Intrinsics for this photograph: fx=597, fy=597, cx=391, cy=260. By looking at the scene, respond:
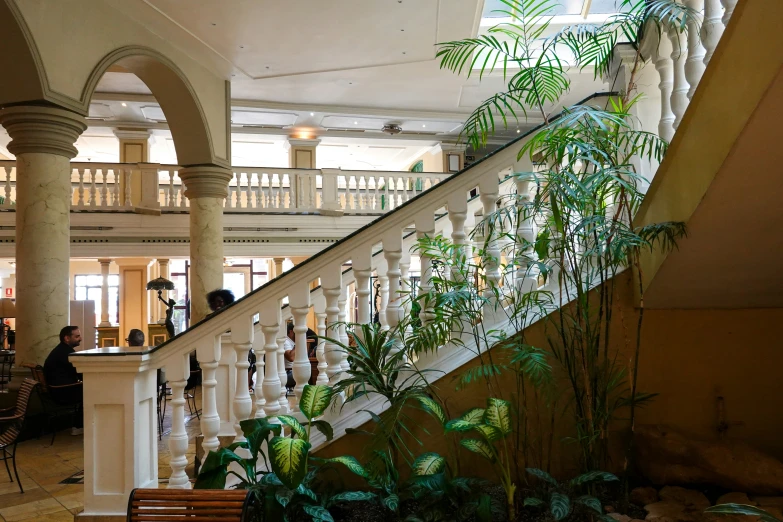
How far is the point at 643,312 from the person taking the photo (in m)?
2.81

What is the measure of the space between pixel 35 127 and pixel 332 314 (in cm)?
433

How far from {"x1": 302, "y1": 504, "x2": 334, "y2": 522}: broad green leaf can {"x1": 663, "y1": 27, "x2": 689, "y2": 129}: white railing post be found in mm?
2125

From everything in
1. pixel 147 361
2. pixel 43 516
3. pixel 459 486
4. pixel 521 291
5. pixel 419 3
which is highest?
pixel 419 3

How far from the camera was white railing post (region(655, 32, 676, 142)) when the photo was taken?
257cm

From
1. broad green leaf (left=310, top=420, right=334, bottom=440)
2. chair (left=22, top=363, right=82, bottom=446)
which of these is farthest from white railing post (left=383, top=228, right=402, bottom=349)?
chair (left=22, top=363, right=82, bottom=446)

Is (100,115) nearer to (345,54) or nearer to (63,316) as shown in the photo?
(345,54)

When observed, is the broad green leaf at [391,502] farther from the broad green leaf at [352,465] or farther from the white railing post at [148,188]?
the white railing post at [148,188]

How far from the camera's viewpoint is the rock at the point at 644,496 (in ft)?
8.54

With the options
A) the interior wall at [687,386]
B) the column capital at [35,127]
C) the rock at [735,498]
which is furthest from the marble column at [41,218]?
the rock at [735,498]

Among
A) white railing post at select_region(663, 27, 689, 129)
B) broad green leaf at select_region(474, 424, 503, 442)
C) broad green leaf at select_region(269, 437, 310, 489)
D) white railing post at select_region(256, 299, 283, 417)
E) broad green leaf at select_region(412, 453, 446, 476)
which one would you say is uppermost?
white railing post at select_region(663, 27, 689, 129)

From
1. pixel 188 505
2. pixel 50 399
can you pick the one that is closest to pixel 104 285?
pixel 50 399

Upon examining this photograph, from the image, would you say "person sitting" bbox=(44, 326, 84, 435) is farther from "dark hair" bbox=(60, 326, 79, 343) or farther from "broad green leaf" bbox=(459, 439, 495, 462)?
"broad green leaf" bbox=(459, 439, 495, 462)

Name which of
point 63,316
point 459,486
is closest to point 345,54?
point 63,316

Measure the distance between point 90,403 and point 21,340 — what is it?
3853mm
